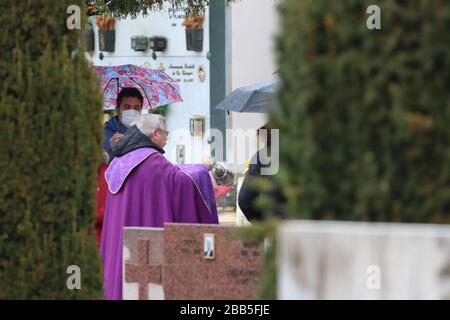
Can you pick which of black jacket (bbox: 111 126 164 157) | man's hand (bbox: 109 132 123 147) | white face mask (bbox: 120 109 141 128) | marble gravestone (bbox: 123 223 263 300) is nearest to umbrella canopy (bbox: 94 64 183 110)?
white face mask (bbox: 120 109 141 128)

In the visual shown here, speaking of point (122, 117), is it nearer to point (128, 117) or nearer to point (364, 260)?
point (128, 117)

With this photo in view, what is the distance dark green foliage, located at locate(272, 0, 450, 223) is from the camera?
2855mm

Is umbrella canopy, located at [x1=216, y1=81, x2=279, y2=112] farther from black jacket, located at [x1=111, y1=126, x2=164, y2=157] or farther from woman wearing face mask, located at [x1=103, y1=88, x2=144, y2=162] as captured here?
black jacket, located at [x1=111, y1=126, x2=164, y2=157]

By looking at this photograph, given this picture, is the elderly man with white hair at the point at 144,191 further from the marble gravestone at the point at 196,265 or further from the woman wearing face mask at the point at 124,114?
the marble gravestone at the point at 196,265

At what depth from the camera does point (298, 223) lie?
2.98 metres

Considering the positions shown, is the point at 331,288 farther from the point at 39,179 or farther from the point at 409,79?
the point at 39,179

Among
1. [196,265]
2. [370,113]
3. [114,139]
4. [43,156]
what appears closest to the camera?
[370,113]

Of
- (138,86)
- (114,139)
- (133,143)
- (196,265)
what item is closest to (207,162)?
(114,139)

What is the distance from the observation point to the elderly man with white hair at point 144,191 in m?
7.71

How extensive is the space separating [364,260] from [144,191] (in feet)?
16.0

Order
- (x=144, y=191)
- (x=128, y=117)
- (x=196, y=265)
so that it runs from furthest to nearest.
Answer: (x=128, y=117), (x=144, y=191), (x=196, y=265)

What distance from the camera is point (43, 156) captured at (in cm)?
451

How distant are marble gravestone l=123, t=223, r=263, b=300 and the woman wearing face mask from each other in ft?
→ 12.1
